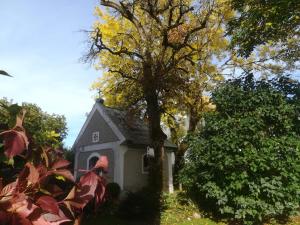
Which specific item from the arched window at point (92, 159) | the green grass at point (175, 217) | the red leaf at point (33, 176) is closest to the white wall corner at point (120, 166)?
the arched window at point (92, 159)

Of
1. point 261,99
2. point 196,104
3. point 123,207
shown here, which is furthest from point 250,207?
point 196,104

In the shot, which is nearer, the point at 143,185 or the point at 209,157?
the point at 209,157

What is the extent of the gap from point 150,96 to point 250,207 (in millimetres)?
8983

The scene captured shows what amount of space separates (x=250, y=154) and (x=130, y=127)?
33.4ft

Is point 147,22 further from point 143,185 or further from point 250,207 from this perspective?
point 250,207

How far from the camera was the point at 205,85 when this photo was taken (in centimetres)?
2755

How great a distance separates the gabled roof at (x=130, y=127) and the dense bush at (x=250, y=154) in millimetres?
6067

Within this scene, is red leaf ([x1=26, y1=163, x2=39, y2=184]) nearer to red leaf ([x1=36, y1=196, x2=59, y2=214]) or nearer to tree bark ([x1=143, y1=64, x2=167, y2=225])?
red leaf ([x1=36, y1=196, x2=59, y2=214])

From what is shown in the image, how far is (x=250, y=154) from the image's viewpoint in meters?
15.2

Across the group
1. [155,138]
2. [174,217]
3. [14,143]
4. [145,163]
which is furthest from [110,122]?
[14,143]

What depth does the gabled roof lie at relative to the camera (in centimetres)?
2292

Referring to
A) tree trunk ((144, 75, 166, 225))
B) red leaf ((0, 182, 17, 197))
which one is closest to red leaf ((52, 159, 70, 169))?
red leaf ((0, 182, 17, 197))

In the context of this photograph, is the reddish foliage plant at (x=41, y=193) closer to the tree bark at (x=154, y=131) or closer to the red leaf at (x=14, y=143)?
the red leaf at (x=14, y=143)

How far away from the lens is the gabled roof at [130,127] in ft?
75.2
